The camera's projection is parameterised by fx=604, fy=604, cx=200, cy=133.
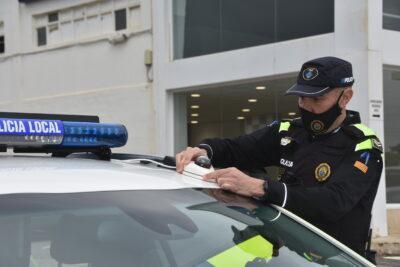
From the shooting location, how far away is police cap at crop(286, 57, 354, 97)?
233cm

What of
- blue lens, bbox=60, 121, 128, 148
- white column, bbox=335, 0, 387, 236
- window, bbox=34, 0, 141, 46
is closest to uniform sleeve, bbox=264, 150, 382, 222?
blue lens, bbox=60, 121, 128, 148

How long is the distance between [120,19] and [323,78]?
1187 cm

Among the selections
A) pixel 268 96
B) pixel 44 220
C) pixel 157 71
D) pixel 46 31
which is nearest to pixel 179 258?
pixel 44 220

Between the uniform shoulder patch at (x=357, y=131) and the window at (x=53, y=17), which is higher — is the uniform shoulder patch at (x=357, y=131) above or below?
below

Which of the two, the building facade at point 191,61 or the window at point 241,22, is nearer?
the building facade at point 191,61

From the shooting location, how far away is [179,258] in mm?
1933

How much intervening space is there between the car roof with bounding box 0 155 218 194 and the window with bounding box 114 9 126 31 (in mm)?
11611

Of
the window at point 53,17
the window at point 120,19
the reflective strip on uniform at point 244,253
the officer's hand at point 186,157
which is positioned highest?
the window at point 53,17

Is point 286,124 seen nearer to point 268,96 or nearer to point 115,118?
point 268,96

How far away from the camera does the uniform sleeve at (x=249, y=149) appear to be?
2.69 m

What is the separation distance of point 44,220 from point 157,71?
11062 mm

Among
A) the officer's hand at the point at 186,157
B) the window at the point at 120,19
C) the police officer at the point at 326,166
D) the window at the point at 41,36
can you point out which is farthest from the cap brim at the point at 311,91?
the window at the point at 41,36

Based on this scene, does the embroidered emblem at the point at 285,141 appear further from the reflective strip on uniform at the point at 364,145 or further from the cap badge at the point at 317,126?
the reflective strip on uniform at the point at 364,145

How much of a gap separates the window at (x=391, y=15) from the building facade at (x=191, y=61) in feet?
0.08
